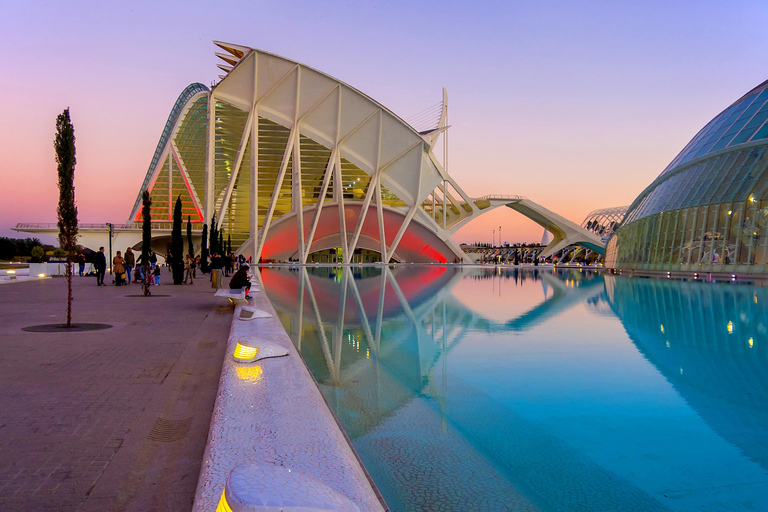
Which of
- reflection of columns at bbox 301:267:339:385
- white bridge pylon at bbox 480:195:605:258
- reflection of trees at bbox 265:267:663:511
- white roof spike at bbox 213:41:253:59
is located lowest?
reflection of trees at bbox 265:267:663:511

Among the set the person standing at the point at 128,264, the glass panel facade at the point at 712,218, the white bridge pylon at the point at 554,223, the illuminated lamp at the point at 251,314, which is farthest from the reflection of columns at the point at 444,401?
the white bridge pylon at the point at 554,223

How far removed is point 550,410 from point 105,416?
10.1 feet

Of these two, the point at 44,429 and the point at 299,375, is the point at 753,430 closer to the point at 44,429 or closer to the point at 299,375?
the point at 299,375

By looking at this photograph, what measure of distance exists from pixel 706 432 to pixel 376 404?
2.29 metres

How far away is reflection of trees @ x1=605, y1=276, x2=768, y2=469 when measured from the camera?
4.03 m

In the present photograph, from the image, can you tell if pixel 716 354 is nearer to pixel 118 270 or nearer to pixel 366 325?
pixel 366 325

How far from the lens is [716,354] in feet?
21.6

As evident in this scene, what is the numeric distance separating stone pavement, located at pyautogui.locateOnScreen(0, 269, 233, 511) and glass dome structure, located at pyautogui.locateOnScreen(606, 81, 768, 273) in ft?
75.7

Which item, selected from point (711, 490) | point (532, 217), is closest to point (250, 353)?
point (711, 490)

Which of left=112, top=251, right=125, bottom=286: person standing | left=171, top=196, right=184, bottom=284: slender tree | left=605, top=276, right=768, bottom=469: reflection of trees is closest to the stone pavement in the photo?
left=605, top=276, right=768, bottom=469: reflection of trees

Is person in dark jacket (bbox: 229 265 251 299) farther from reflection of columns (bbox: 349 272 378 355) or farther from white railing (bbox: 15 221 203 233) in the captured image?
white railing (bbox: 15 221 203 233)

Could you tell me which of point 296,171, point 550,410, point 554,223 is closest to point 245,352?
point 550,410

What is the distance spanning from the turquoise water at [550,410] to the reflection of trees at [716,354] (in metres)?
0.02

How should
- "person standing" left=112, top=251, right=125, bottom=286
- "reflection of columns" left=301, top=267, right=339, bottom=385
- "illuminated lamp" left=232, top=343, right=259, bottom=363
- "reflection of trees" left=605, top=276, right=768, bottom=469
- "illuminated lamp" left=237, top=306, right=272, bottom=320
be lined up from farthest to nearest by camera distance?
"person standing" left=112, top=251, right=125, bottom=286 < "illuminated lamp" left=237, top=306, right=272, bottom=320 < "reflection of columns" left=301, top=267, right=339, bottom=385 < "illuminated lamp" left=232, top=343, right=259, bottom=363 < "reflection of trees" left=605, top=276, right=768, bottom=469
